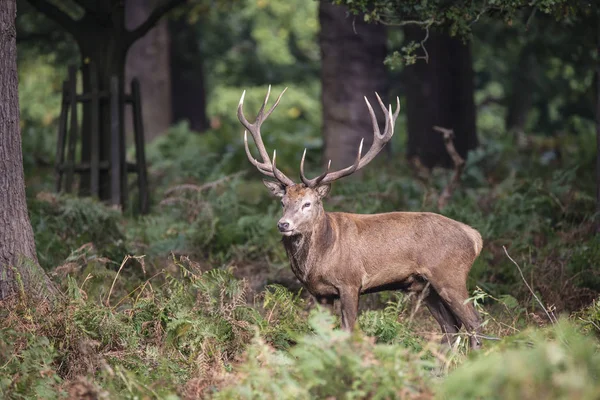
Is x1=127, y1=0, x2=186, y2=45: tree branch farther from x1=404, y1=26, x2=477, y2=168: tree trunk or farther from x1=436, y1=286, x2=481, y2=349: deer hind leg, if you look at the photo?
x1=436, y1=286, x2=481, y2=349: deer hind leg

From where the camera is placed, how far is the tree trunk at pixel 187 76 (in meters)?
23.0

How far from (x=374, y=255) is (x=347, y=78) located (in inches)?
244

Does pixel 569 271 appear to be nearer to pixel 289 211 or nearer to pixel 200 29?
pixel 289 211

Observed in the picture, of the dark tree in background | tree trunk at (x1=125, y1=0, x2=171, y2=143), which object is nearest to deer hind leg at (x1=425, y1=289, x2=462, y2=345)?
the dark tree in background

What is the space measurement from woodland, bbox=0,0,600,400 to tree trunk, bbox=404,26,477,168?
0.11 feet

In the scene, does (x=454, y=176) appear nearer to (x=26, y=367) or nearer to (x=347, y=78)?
(x=347, y=78)

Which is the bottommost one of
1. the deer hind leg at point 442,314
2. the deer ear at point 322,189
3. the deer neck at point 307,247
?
the deer hind leg at point 442,314

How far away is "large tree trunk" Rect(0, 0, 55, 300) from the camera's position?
6.80 metres

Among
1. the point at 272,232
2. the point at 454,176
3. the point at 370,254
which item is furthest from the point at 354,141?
the point at 370,254

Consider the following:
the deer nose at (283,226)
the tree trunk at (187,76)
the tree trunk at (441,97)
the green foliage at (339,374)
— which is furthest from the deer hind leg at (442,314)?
the tree trunk at (187,76)

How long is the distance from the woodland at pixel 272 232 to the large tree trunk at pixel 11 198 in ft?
0.05

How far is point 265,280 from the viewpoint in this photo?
8969 millimetres

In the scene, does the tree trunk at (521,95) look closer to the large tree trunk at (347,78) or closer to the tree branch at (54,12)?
the large tree trunk at (347,78)

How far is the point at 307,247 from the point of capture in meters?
7.29
